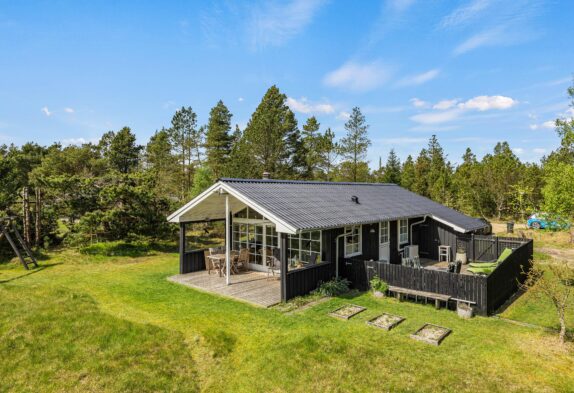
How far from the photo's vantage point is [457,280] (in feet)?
30.6

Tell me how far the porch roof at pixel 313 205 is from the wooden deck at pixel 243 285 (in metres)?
2.22

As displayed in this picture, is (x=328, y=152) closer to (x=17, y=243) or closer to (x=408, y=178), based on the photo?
(x=408, y=178)

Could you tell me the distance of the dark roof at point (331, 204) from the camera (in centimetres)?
1041

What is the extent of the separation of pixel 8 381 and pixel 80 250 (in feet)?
41.7

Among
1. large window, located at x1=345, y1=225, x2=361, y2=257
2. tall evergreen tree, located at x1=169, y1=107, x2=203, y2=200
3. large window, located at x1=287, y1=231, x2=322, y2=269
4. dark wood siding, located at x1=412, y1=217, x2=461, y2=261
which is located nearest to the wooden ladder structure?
large window, located at x1=287, y1=231, x2=322, y2=269

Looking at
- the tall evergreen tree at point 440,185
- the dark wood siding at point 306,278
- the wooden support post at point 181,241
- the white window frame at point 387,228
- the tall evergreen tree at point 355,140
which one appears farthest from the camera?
the tall evergreen tree at point 355,140

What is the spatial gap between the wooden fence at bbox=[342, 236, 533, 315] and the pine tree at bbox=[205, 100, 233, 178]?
27.3 m

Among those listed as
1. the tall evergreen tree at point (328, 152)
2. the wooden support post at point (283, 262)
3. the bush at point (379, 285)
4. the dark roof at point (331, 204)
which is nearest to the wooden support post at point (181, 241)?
the dark roof at point (331, 204)

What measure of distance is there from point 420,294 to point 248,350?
5.42 metres

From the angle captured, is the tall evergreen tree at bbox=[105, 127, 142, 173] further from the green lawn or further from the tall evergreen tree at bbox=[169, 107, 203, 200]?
the green lawn

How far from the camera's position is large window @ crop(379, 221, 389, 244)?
13.8 meters

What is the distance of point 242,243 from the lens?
562 inches

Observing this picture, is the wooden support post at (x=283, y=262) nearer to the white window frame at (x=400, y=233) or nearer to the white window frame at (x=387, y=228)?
the white window frame at (x=387, y=228)

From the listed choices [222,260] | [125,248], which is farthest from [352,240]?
[125,248]
